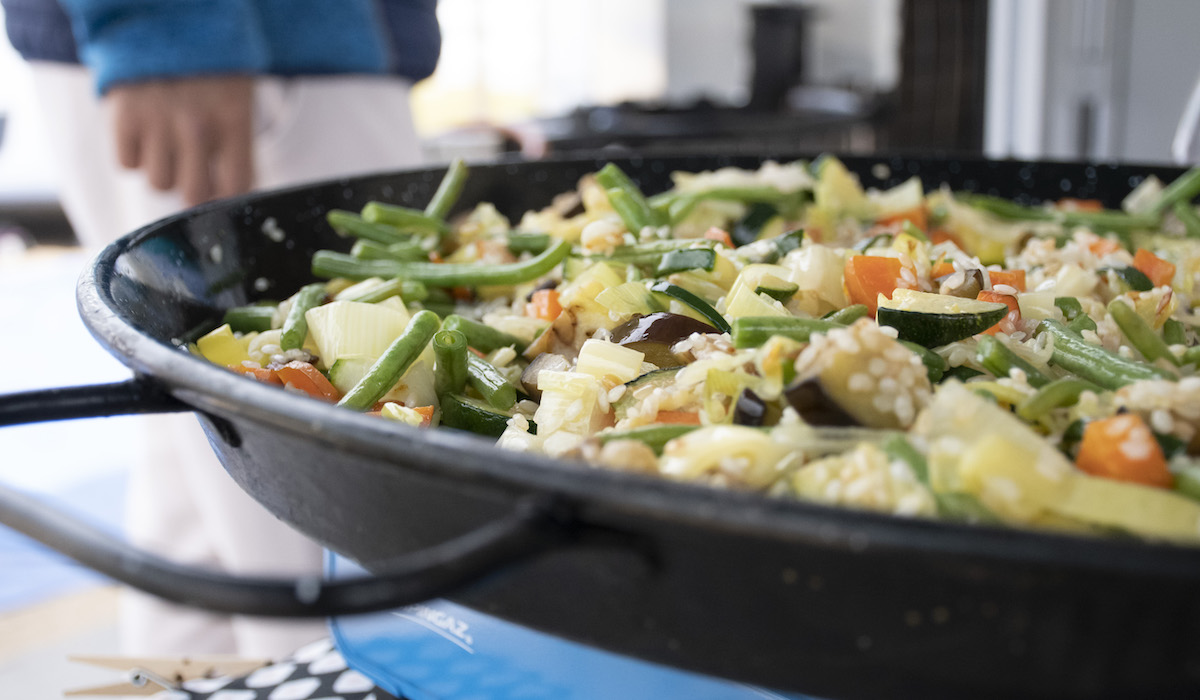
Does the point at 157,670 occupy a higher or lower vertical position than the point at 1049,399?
lower

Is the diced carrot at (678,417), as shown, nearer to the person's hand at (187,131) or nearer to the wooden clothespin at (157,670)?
the wooden clothespin at (157,670)

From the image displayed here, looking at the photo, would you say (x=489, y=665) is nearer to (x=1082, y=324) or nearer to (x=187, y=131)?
(x=1082, y=324)

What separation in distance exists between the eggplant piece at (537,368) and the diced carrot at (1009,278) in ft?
1.40

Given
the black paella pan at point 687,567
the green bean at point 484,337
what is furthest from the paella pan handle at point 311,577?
the green bean at point 484,337

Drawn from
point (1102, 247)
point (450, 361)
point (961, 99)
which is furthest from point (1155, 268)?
point (961, 99)

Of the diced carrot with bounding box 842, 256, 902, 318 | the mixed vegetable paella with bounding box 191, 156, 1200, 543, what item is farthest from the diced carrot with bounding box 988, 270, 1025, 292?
the diced carrot with bounding box 842, 256, 902, 318

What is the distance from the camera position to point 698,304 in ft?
2.75

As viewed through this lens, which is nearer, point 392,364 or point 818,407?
point 818,407

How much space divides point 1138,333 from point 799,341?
0.28 meters

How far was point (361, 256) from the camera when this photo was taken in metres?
1.12

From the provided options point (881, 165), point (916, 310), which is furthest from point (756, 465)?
point (881, 165)

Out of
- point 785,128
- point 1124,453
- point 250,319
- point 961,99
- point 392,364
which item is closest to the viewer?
point 1124,453

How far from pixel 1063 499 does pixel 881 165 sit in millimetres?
1179

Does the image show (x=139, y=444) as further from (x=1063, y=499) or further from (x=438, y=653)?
(x=1063, y=499)
